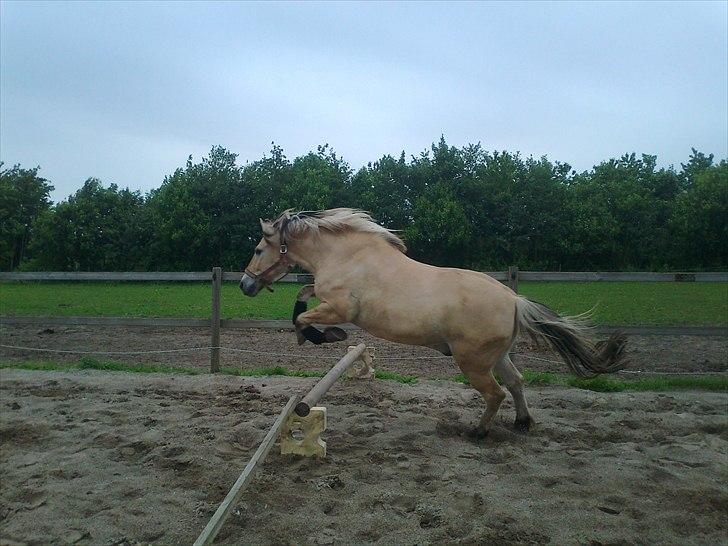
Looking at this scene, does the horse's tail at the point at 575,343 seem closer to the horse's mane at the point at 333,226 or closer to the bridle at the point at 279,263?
the horse's mane at the point at 333,226

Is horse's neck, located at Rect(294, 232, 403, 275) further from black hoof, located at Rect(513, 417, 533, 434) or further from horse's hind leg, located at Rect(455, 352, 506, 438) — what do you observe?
black hoof, located at Rect(513, 417, 533, 434)

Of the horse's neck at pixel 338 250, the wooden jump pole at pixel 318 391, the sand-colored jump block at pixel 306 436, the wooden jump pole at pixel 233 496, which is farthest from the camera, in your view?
the horse's neck at pixel 338 250

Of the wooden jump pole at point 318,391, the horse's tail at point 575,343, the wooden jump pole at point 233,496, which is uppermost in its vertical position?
the horse's tail at point 575,343

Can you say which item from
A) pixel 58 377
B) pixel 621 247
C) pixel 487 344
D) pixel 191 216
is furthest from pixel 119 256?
pixel 487 344

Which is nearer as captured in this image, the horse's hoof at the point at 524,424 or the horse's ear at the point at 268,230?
the horse's ear at the point at 268,230

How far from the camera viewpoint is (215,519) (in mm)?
2635

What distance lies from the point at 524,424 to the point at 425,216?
17822 mm

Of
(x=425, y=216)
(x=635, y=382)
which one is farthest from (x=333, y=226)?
(x=425, y=216)

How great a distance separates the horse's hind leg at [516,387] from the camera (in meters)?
4.95

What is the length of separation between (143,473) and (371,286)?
7.25 feet

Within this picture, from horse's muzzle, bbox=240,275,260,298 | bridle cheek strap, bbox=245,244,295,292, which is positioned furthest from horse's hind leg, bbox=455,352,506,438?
horse's muzzle, bbox=240,275,260,298

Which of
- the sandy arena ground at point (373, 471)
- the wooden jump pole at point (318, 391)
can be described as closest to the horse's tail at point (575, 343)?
the sandy arena ground at point (373, 471)

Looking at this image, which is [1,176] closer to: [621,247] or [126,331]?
[126,331]

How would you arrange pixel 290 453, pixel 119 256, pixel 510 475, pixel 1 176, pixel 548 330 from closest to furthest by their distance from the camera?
pixel 510 475 < pixel 290 453 < pixel 548 330 < pixel 119 256 < pixel 1 176
